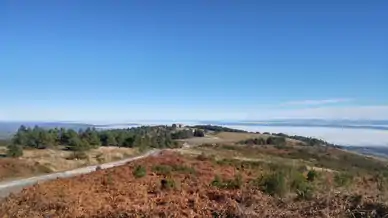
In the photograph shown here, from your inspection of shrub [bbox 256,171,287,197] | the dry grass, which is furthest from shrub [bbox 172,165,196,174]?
shrub [bbox 256,171,287,197]

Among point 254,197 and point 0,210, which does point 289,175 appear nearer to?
point 254,197

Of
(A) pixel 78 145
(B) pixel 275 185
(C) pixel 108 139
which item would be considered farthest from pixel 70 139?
(B) pixel 275 185

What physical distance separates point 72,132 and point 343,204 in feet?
273

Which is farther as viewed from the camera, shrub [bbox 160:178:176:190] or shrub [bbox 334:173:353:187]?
shrub [bbox 160:178:176:190]

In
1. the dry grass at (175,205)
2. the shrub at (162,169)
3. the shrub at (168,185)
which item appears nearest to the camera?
the dry grass at (175,205)

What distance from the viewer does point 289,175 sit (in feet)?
84.6

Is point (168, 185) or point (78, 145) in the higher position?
point (78, 145)

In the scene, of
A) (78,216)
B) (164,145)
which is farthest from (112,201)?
(164,145)

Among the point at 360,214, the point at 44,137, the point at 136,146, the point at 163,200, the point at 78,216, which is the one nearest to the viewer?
the point at 360,214

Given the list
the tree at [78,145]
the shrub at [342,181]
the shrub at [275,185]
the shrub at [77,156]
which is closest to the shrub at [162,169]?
the shrub at [342,181]

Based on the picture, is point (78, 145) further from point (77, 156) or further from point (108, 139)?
point (108, 139)

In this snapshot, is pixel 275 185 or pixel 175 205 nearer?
pixel 175 205

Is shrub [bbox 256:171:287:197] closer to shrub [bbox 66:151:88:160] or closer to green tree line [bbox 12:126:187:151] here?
shrub [bbox 66:151:88:160]

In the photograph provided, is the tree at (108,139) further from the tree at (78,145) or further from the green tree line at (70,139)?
the tree at (78,145)
